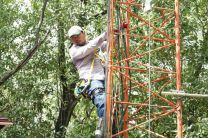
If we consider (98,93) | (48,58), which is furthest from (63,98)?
(98,93)

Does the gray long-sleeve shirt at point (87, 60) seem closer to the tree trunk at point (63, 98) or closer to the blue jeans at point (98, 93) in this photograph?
the blue jeans at point (98, 93)

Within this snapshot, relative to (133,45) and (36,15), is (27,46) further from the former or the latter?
(133,45)

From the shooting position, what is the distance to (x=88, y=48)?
17.0 ft

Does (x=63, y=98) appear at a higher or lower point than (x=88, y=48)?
lower

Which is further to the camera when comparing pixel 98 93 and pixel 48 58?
pixel 48 58

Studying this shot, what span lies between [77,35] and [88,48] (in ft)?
0.81

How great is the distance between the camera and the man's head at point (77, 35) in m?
5.26

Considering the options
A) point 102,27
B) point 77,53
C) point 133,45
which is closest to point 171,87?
point 133,45

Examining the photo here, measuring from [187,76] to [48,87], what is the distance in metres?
3.45

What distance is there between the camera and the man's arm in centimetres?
518

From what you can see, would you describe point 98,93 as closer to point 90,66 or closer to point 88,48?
point 90,66

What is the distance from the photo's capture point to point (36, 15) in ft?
33.0

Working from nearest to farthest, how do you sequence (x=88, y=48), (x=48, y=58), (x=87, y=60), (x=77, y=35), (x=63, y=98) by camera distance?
(x=88, y=48), (x=77, y=35), (x=87, y=60), (x=48, y=58), (x=63, y=98)

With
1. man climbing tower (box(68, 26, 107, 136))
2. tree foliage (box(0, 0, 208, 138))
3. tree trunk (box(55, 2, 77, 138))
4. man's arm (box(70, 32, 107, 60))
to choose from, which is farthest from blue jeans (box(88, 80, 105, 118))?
tree trunk (box(55, 2, 77, 138))
